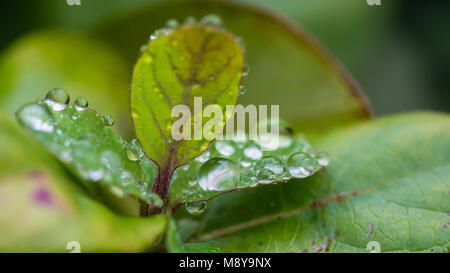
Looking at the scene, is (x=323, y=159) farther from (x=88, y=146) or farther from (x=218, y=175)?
(x=88, y=146)

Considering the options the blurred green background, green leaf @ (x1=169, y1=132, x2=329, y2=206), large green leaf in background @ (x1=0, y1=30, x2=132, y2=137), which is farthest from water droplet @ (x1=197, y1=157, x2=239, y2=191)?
the blurred green background

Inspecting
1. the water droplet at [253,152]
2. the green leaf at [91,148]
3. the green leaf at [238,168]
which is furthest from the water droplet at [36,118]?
the water droplet at [253,152]

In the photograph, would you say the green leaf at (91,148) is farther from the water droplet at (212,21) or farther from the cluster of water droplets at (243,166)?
the water droplet at (212,21)

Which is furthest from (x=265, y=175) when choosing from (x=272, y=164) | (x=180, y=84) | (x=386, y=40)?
(x=386, y=40)

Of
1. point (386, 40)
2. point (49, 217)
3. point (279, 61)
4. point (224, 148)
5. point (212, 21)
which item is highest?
point (386, 40)

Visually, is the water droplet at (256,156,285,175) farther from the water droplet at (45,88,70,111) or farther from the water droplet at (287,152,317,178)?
the water droplet at (45,88,70,111)

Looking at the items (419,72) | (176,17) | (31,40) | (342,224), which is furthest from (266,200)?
(419,72)
